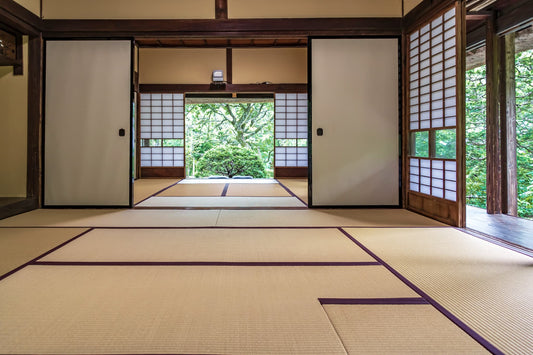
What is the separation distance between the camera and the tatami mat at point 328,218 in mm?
3215

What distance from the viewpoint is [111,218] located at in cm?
350

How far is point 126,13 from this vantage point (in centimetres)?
412

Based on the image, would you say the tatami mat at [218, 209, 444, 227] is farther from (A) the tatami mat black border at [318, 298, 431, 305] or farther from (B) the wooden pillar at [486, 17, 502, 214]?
(A) the tatami mat black border at [318, 298, 431, 305]

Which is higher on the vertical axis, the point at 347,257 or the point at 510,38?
the point at 510,38

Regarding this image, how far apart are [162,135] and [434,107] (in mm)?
6758

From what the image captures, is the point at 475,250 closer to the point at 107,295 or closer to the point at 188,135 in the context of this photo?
the point at 107,295

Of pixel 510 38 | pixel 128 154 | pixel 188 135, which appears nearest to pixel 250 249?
pixel 128 154

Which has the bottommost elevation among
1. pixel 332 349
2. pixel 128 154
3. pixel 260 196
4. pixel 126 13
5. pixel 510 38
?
pixel 332 349

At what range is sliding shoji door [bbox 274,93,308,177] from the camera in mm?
8609

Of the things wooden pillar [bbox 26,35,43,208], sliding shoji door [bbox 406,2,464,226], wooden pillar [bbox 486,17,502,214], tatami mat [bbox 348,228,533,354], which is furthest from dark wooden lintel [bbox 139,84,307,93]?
tatami mat [bbox 348,228,533,354]

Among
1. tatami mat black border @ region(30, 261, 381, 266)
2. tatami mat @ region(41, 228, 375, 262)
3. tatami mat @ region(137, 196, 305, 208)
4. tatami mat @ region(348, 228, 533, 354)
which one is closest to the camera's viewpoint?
tatami mat @ region(348, 228, 533, 354)

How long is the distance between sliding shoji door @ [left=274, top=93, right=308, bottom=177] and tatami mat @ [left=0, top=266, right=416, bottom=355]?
6.70m

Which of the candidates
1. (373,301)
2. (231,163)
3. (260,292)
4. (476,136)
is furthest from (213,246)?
(231,163)

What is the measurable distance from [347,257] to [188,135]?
1207 cm
